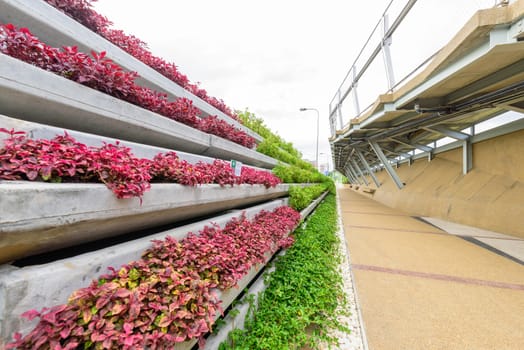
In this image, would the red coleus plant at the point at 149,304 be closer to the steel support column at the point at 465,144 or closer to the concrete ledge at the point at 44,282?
the concrete ledge at the point at 44,282

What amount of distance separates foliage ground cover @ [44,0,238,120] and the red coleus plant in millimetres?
2710

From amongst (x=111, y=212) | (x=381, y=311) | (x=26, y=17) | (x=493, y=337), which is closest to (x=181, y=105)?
(x=26, y=17)

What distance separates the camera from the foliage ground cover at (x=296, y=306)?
189 cm

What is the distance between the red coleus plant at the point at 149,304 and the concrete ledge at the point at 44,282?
0.16ft

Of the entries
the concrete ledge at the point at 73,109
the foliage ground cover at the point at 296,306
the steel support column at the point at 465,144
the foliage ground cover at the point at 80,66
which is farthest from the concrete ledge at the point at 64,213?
the steel support column at the point at 465,144

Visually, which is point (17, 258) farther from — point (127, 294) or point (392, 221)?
point (392, 221)

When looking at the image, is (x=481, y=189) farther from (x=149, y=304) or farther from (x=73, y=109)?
(x=73, y=109)

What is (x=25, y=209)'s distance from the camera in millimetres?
879

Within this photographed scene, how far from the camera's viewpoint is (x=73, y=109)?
154 cm

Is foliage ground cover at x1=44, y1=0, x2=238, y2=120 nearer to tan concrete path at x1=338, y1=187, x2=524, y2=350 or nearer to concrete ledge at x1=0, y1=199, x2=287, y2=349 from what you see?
concrete ledge at x1=0, y1=199, x2=287, y2=349

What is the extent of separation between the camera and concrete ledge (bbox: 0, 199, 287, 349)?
2.75 feet

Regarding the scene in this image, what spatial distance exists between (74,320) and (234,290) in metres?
1.19

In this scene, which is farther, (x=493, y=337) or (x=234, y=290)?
(x=493, y=337)

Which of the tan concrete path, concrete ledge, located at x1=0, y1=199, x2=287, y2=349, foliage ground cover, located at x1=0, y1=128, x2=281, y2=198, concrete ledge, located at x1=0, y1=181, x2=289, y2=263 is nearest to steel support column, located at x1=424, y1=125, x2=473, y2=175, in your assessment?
the tan concrete path
